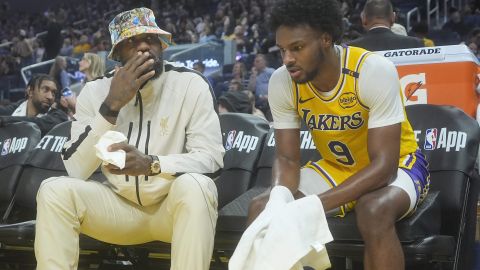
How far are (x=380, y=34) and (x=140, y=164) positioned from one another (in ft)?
8.41

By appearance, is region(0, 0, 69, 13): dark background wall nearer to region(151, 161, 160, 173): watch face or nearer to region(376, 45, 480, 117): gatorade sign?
region(376, 45, 480, 117): gatorade sign

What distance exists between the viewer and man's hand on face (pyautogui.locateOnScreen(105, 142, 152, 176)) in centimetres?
329

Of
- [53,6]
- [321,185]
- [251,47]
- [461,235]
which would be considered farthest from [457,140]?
[53,6]

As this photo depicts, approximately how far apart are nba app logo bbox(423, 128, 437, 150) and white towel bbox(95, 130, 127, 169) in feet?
5.18

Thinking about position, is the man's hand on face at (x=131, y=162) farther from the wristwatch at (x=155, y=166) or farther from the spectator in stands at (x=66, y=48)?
the spectator in stands at (x=66, y=48)

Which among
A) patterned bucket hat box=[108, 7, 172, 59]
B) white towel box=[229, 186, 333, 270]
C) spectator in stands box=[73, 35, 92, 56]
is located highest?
patterned bucket hat box=[108, 7, 172, 59]

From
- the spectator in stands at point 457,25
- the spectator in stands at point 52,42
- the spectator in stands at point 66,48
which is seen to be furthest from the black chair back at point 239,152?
the spectator in stands at point 66,48

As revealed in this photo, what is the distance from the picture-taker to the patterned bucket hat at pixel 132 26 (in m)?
3.64

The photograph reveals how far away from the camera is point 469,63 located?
4.38 meters

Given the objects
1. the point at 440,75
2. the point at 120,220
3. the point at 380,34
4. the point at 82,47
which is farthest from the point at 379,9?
the point at 82,47

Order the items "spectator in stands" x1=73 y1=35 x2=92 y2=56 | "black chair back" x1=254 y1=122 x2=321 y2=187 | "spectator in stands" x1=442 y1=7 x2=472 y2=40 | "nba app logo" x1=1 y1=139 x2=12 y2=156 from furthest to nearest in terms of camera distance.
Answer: "spectator in stands" x1=73 y1=35 x2=92 y2=56, "spectator in stands" x1=442 y1=7 x2=472 y2=40, "nba app logo" x1=1 y1=139 x2=12 y2=156, "black chair back" x1=254 y1=122 x2=321 y2=187

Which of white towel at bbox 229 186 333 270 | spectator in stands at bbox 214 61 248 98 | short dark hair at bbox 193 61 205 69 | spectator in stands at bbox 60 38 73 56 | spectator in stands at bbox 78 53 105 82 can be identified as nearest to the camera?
white towel at bbox 229 186 333 270

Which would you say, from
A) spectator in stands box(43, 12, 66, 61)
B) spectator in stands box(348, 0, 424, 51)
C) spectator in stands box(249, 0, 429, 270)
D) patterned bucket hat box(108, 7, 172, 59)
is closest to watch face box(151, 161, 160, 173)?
spectator in stands box(249, 0, 429, 270)

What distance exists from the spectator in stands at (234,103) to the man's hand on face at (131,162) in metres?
3.20
